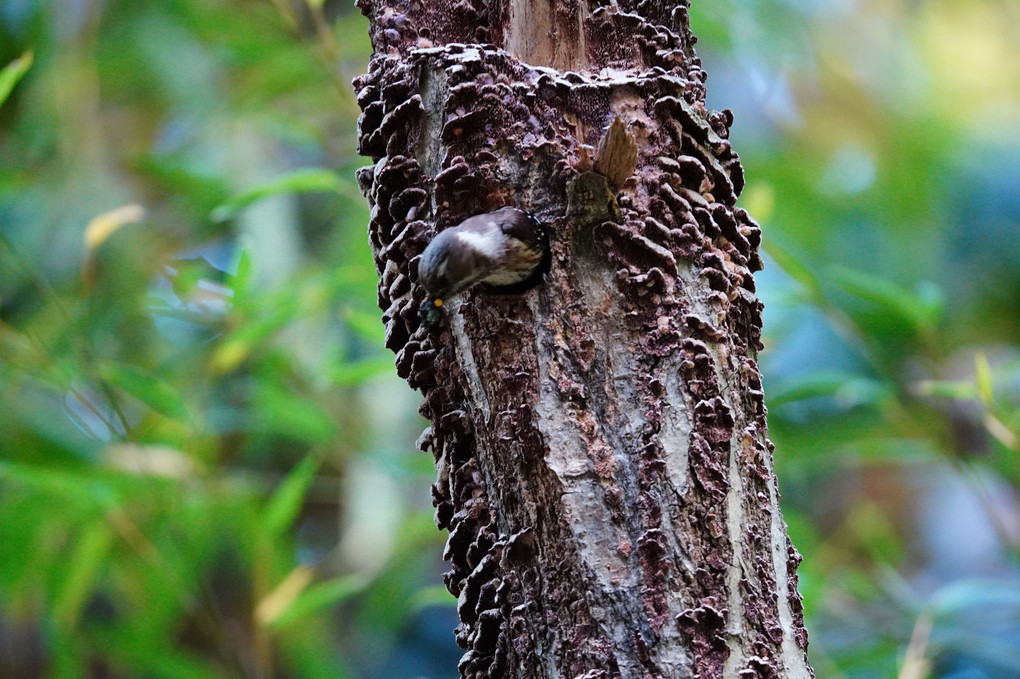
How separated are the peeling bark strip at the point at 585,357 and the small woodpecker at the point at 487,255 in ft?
0.04

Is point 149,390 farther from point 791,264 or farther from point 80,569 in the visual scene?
point 791,264

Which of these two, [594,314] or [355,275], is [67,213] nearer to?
[355,275]

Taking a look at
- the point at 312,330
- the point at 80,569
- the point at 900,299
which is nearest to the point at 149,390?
the point at 80,569

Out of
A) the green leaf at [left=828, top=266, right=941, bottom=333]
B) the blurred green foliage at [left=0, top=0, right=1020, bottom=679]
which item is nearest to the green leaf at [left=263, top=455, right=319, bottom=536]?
the blurred green foliage at [left=0, top=0, right=1020, bottom=679]

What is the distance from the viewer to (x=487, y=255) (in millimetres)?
415

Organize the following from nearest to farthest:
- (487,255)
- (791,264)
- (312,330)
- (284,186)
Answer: (487,255)
(284,186)
(791,264)
(312,330)

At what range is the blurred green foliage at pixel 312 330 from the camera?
1099mm

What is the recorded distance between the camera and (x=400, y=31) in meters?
0.49

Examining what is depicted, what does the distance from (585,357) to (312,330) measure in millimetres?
1495

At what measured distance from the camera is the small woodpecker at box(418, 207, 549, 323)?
413mm

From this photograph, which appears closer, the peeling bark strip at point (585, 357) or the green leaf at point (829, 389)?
the peeling bark strip at point (585, 357)

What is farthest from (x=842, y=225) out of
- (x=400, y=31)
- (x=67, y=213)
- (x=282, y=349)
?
(x=400, y=31)

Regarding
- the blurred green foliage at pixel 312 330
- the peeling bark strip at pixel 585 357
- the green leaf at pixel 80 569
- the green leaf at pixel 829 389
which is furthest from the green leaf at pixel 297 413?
the peeling bark strip at pixel 585 357

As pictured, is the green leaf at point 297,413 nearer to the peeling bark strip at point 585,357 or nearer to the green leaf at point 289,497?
the green leaf at point 289,497
